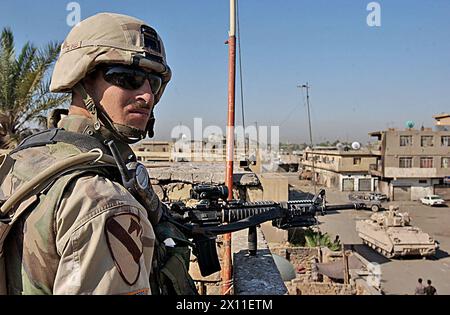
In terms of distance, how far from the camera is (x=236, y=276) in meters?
3.39

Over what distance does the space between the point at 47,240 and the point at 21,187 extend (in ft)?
0.53

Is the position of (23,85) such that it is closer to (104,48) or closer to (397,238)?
(104,48)

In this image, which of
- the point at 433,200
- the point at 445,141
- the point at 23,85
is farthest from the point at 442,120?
the point at 23,85

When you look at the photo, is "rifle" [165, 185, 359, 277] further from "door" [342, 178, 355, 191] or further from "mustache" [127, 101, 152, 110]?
"door" [342, 178, 355, 191]

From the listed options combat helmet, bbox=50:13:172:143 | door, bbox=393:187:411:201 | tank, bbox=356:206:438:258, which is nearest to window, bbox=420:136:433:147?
door, bbox=393:187:411:201

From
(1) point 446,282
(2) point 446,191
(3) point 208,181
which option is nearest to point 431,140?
(2) point 446,191

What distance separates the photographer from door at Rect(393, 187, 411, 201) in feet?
99.3

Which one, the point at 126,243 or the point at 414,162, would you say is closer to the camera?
the point at 126,243

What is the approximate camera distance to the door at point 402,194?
3027cm

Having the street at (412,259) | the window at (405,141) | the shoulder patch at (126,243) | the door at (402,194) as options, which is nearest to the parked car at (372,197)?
the street at (412,259)

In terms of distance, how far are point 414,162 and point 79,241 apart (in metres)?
32.2

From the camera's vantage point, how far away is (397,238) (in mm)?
14648

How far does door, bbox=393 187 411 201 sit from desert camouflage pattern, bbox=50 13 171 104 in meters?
32.1
